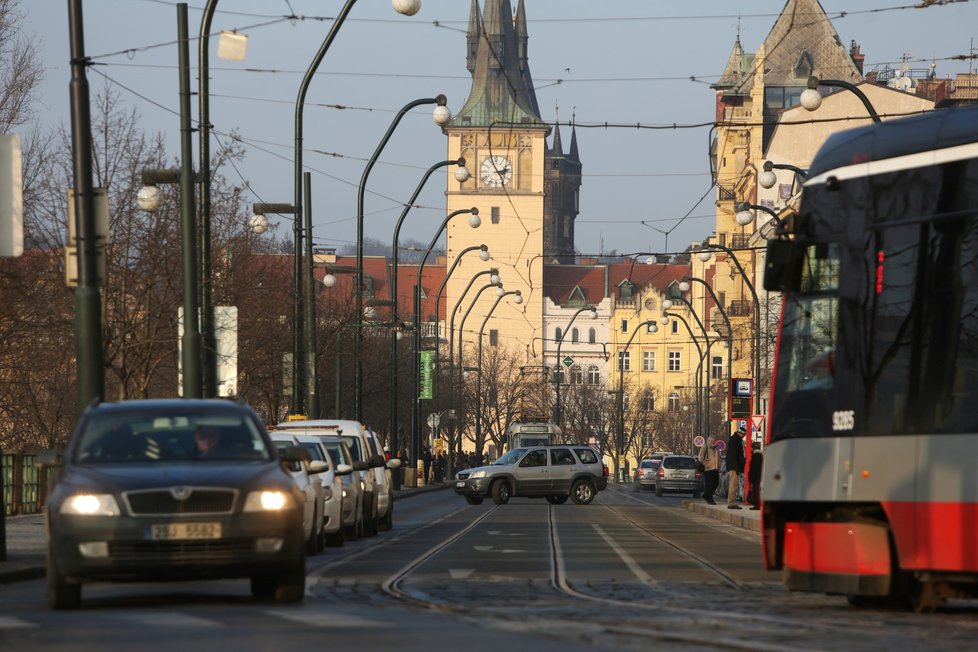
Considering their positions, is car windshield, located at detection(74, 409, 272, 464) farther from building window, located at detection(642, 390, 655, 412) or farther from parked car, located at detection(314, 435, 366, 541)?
building window, located at detection(642, 390, 655, 412)

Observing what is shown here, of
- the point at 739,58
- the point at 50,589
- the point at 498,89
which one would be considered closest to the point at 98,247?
the point at 50,589

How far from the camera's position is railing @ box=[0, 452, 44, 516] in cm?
3511

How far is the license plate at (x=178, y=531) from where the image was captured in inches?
581

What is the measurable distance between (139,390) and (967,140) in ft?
93.2

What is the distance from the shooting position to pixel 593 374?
180375 mm

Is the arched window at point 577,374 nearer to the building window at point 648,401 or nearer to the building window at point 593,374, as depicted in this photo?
the building window at point 593,374

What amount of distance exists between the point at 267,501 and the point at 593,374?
165703 millimetres

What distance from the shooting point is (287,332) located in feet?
159

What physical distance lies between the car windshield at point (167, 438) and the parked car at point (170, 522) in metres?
0.03

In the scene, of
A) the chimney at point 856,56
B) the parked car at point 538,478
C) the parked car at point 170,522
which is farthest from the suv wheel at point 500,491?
the chimney at point 856,56

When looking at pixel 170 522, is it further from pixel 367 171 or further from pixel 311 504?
pixel 367 171

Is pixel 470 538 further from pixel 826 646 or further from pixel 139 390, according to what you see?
pixel 826 646

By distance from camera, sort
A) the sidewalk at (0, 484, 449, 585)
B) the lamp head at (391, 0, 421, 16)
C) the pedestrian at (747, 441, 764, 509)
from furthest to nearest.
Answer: the pedestrian at (747, 441, 764, 509)
the lamp head at (391, 0, 421, 16)
the sidewalk at (0, 484, 449, 585)

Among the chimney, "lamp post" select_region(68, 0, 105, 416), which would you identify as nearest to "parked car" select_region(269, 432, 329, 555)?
"lamp post" select_region(68, 0, 105, 416)
